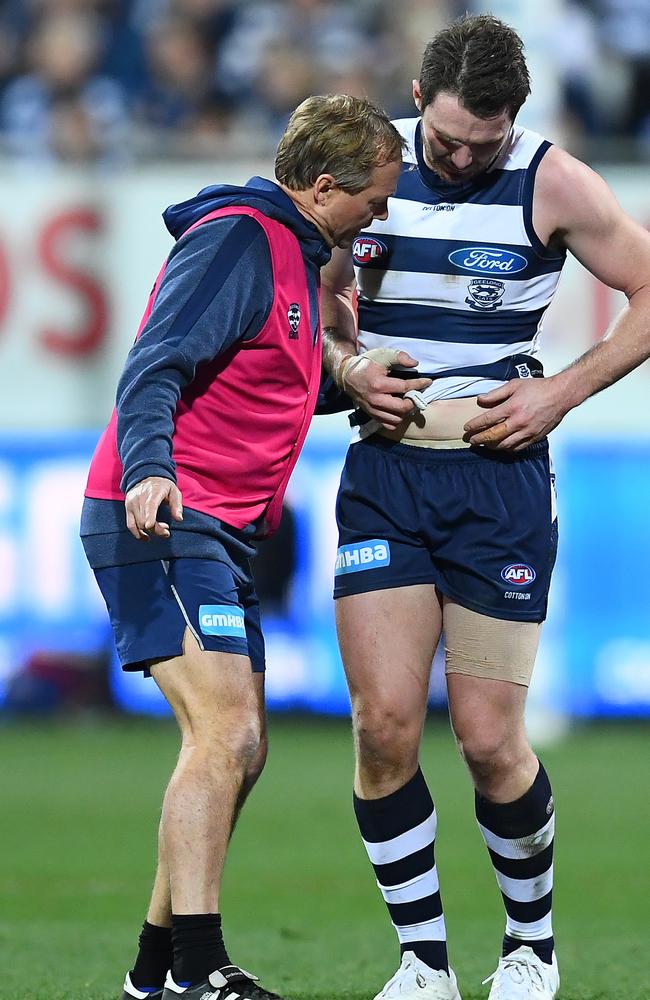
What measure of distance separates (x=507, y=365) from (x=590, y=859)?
371 cm

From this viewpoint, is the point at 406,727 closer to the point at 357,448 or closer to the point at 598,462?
the point at 357,448

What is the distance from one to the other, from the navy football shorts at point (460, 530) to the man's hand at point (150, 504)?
1016 millimetres

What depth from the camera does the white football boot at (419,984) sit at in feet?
15.2

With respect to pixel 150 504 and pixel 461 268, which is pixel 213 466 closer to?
pixel 150 504

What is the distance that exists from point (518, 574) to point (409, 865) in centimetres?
88

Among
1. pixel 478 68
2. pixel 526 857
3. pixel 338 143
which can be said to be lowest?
pixel 526 857

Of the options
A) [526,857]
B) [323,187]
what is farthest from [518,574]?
[323,187]

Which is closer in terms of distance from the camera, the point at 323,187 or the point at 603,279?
the point at 323,187

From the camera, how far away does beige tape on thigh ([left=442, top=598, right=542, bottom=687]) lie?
4.75m

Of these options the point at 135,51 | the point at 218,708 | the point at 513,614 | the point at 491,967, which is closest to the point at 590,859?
the point at 491,967

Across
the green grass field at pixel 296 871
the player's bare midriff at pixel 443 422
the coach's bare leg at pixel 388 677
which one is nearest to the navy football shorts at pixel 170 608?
→ the coach's bare leg at pixel 388 677

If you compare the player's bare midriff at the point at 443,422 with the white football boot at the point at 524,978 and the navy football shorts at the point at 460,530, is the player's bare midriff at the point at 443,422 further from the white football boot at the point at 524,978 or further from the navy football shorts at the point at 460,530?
the white football boot at the point at 524,978

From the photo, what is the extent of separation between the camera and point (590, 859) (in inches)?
310

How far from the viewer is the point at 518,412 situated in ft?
15.4
